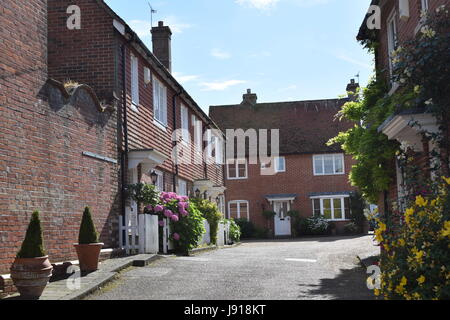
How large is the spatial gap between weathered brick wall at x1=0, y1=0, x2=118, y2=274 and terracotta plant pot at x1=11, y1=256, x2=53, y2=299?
0.89 meters

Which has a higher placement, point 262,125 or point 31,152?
point 262,125

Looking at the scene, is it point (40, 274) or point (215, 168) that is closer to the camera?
point (40, 274)

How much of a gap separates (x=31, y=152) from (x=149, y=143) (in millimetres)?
7475

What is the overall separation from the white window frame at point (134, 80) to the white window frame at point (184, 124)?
5893 millimetres

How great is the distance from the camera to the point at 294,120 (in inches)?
1620

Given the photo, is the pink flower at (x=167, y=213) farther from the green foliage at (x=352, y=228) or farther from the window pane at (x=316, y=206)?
the window pane at (x=316, y=206)

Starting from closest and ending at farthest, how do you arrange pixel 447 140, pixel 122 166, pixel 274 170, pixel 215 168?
pixel 447 140
pixel 122 166
pixel 215 168
pixel 274 170

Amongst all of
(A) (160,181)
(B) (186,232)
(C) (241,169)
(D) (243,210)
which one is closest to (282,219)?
(D) (243,210)

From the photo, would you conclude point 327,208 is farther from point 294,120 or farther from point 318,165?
point 294,120

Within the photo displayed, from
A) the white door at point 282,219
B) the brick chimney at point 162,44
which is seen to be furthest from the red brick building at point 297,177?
the brick chimney at point 162,44

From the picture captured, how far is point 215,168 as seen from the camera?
30391 mm

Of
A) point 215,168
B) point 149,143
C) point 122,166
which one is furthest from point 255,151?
point 122,166

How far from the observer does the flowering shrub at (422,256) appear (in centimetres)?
528
